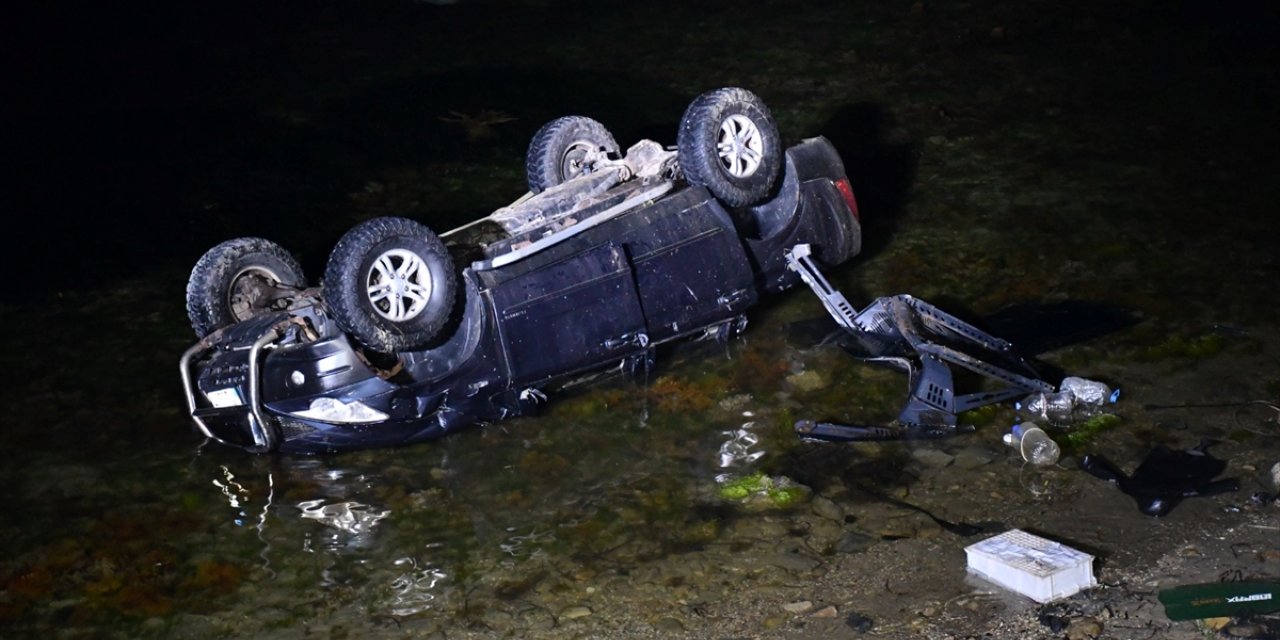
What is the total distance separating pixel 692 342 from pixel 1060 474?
95.4 inches

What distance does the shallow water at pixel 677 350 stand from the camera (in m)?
5.72

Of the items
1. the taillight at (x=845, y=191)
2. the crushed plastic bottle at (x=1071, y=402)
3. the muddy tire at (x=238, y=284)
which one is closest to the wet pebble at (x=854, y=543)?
the crushed plastic bottle at (x=1071, y=402)

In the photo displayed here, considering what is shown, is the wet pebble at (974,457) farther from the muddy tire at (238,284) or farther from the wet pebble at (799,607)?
the muddy tire at (238,284)

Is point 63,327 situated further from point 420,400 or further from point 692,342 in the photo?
point 692,342

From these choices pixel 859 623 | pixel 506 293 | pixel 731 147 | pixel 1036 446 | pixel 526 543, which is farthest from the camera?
pixel 731 147

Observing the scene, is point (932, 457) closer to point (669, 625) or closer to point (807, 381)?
point (807, 381)

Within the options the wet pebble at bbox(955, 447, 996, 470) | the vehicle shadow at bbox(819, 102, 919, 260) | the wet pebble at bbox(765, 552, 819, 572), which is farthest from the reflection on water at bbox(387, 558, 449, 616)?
the vehicle shadow at bbox(819, 102, 919, 260)

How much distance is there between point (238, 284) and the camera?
23.6ft

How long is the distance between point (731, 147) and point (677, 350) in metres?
1.28

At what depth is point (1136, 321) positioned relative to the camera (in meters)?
7.79

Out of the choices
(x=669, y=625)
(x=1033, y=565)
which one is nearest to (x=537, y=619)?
(x=669, y=625)

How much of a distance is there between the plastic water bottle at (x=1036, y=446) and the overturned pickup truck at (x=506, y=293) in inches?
66.5

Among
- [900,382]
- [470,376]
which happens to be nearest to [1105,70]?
[900,382]

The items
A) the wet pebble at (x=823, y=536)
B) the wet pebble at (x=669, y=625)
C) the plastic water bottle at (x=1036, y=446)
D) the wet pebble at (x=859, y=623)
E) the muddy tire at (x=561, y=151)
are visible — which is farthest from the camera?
the muddy tire at (x=561, y=151)
